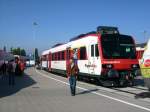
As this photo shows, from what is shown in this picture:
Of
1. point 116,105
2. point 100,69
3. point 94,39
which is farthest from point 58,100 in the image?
point 94,39

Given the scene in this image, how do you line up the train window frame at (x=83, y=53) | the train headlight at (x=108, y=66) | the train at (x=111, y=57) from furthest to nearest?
the train window frame at (x=83, y=53) → the train at (x=111, y=57) → the train headlight at (x=108, y=66)

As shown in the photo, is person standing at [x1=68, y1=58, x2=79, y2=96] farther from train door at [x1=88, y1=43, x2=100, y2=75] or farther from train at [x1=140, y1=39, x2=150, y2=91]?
train door at [x1=88, y1=43, x2=100, y2=75]

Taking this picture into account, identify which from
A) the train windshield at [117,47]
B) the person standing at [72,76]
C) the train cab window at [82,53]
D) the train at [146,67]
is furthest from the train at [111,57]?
the train at [146,67]

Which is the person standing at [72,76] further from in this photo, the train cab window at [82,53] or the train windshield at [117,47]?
the train cab window at [82,53]

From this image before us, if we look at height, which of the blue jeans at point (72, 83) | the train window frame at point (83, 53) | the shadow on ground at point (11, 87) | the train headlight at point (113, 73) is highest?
the train window frame at point (83, 53)

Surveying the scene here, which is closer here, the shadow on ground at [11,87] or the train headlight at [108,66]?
the shadow on ground at [11,87]

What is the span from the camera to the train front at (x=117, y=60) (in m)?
21.9

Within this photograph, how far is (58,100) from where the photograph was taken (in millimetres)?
15375

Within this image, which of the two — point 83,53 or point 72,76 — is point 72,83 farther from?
point 83,53

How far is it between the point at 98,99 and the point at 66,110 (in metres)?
3.45

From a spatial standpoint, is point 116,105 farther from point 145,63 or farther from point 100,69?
point 100,69

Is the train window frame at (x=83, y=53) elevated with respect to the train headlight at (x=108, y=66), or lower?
elevated

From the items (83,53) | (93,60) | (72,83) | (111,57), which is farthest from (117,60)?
(72,83)

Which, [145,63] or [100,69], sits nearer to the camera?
[145,63]
